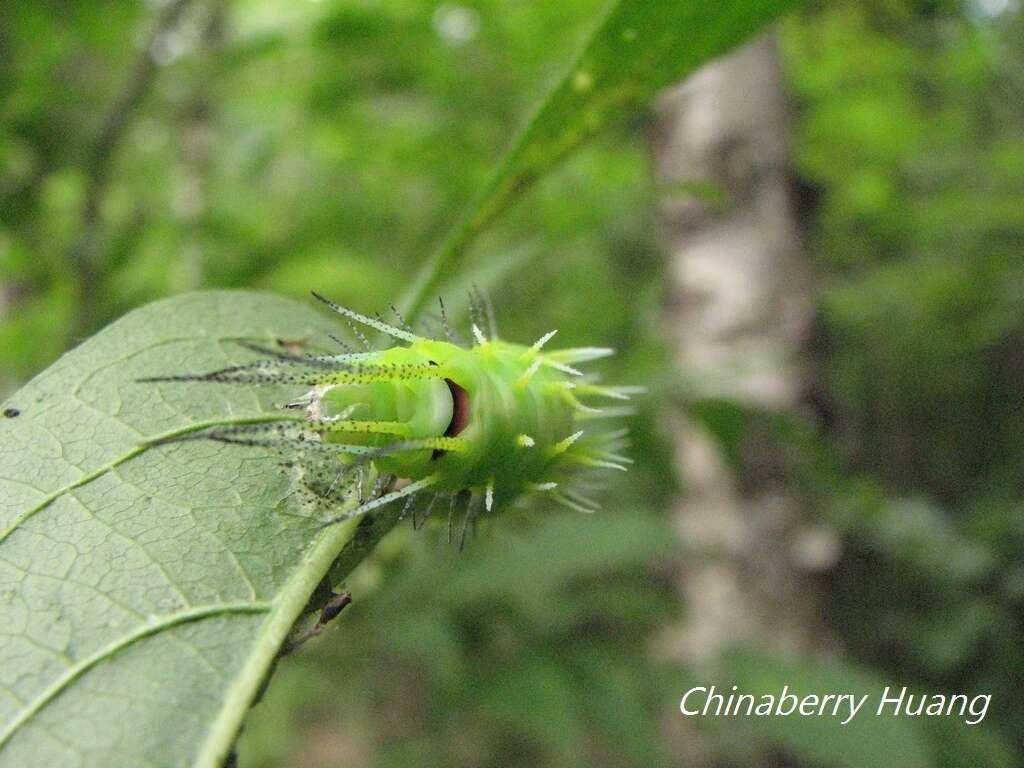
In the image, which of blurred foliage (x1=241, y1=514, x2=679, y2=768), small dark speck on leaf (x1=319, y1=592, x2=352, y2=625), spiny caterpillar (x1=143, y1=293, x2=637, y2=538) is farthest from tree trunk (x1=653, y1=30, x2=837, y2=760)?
small dark speck on leaf (x1=319, y1=592, x2=352, y2=625)

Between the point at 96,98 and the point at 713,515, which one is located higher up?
the point at 713,515

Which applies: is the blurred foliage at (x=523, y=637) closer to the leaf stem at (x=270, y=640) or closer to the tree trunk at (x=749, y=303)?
the tree trunk at (x=749, y=303)

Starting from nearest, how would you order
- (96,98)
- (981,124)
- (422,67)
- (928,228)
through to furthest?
1. (96,98)
2. (422,67)
3. (928,228)
4. (981,124)

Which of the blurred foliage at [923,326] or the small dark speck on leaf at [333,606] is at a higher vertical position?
the blurred foliage at [923,326]

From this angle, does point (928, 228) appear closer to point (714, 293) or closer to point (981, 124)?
point (714, 293)

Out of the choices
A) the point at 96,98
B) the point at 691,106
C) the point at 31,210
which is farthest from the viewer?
the point at 691,106

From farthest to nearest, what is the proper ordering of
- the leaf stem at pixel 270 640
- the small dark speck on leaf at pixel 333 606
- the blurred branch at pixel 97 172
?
the blurred branch at pixel 97 172, the small dark speck on leaf at pixel 333 606, the leaf stem at pixel 270 640

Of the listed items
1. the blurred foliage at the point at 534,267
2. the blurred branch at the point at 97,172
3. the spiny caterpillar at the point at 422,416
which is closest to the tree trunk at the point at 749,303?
the blurred foliage at the point at 534,267

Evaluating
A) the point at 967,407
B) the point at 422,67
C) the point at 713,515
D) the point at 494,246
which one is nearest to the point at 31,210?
the point at 422,67

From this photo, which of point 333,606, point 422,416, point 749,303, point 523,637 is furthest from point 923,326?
point 333,606
